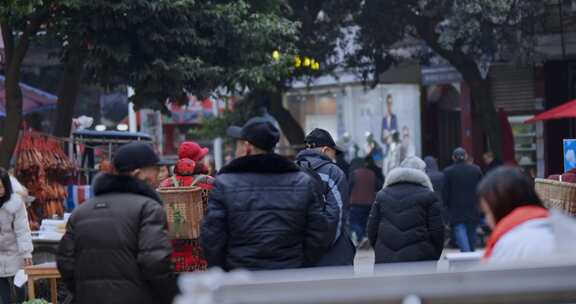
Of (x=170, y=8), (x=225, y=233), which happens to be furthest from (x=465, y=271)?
(x=170, y=8)

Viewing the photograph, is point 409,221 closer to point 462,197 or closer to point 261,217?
point 261,217

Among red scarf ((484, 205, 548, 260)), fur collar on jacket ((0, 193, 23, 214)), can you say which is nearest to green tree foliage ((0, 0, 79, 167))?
fur collar on jacket ((0, 193, 23, 214))

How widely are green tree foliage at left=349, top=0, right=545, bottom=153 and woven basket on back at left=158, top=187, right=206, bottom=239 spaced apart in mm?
13898

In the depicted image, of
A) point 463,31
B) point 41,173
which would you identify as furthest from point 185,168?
point 463,31

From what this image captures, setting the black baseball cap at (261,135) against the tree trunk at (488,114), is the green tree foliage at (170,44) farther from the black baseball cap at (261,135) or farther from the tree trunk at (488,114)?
the black baseball cap at (261,135)

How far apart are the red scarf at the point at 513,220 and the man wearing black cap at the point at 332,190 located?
318cm

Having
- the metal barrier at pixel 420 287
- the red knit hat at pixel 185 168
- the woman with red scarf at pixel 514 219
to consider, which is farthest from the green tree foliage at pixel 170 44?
the metal barrier at pixel 420 287

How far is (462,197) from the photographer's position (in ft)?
60.3

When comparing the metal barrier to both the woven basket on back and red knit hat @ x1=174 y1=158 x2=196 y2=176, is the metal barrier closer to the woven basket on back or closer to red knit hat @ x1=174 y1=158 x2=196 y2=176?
the woven basket on back

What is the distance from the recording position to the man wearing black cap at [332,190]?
798cm

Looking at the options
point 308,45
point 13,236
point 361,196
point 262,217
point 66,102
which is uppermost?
point 308,45

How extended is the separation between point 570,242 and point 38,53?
29029 millimetres

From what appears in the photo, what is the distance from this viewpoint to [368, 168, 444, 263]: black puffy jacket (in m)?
8.72

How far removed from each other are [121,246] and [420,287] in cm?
273
